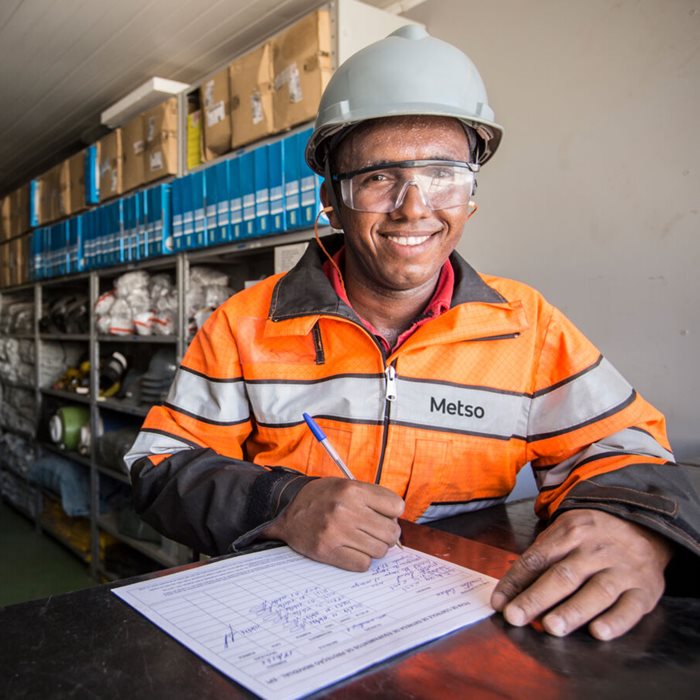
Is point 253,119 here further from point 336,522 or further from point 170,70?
point 336,522

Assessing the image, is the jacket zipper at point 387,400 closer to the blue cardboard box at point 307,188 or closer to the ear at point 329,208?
the ear at point 329,208

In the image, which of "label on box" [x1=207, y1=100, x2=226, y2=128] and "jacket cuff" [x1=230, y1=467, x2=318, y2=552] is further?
"label on box" [x1=207, y1=100, x2=226, y2=128]

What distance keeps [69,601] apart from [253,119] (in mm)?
2195

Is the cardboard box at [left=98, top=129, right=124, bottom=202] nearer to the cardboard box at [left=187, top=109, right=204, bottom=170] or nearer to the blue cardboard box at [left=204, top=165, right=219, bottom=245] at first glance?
the cardboard box at [left=187, top=109, right=204, bottom=170]

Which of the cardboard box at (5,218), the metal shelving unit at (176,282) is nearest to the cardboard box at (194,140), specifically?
the metal shelving unit at (176,282)

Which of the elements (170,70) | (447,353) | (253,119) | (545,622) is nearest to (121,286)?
(170,70)

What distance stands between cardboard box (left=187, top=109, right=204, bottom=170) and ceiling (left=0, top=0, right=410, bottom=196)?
0.43m

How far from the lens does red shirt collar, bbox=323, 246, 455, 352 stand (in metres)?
1.24

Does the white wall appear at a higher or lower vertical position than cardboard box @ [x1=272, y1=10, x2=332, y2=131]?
lower

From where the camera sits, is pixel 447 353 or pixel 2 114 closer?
pixel 447 353

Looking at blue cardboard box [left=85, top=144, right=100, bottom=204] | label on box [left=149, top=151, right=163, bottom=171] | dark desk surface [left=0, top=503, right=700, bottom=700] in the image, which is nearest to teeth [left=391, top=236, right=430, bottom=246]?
dark desk surface [left=0, top=503, right=700, bottom=700]

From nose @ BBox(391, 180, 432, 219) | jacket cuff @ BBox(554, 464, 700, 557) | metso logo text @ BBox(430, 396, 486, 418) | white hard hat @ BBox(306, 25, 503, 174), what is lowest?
jacket cuff @ BBox(554, 464, 700, 557)

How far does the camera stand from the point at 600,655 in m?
0.58

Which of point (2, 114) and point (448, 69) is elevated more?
point (2, 114)
